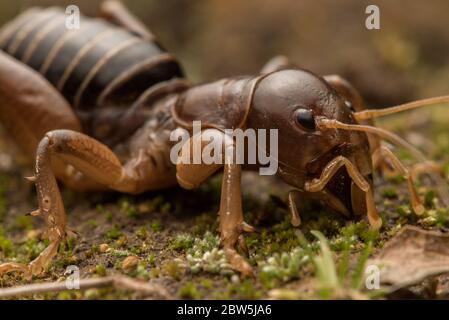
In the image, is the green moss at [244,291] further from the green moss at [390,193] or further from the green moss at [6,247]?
Result: the green moss at [6,247]

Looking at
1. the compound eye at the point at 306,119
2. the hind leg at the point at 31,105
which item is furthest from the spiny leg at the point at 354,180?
the hind leg at the point at 31,105

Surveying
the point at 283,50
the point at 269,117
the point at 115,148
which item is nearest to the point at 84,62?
the point at 115,148

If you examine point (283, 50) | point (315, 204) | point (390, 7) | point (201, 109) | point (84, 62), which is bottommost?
point (315, 204)

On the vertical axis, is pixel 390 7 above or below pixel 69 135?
above

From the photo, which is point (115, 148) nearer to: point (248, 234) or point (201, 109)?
point (201, 109)

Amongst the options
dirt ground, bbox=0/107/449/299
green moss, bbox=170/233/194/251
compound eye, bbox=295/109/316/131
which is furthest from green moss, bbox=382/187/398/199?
green moss, bbox=170/233/194/251

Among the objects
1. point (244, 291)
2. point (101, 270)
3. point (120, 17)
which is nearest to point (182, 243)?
point (101, 270)
